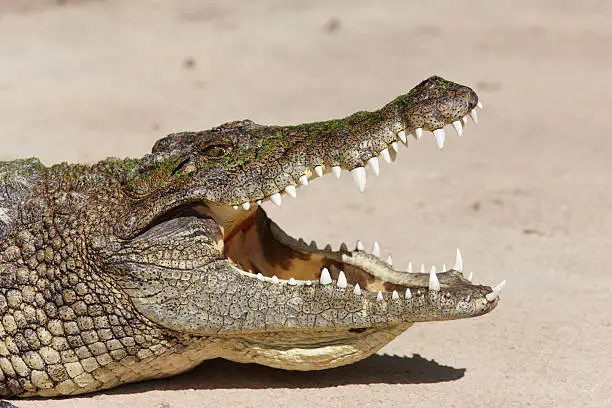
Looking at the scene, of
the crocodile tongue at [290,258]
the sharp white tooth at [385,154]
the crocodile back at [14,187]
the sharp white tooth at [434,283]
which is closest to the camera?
the sharp white tooth at [434,283]

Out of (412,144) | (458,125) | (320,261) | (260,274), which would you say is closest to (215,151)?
(260,274)

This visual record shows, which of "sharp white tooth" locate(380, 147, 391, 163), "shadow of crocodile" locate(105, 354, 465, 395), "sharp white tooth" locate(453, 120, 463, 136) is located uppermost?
"sharp white tooth" locate(453, 120, 463, 136)

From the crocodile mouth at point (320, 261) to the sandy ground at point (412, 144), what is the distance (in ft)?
1.79

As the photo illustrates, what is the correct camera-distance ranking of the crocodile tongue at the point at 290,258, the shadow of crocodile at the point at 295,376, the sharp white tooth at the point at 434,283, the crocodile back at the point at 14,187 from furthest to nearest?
1. the crocodile tongue at the point at 290,258
2. the shadow of crocodile at the point at 295,376
3. the crocodile back at the point at 14,187
4. the sharp white tooth at the point at 434,283

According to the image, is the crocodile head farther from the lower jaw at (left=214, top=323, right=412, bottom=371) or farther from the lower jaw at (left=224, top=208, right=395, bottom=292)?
the lower jaw at (left=224, top=208, right=395, bottom=292)

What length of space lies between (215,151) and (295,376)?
129cm

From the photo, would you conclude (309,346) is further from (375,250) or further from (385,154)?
(385,154)

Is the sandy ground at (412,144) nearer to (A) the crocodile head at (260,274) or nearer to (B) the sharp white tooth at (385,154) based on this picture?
(A) the crocodile head at (260,274)

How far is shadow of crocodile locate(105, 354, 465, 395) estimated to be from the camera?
5.36 m

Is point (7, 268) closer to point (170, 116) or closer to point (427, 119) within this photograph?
point (427, 119)

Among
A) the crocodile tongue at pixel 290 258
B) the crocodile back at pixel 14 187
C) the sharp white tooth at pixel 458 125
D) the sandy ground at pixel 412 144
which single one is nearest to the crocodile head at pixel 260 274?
the sharp white tooth at pixel 458 125

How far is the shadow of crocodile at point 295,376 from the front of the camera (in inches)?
211

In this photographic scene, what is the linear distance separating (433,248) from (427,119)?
2939mm

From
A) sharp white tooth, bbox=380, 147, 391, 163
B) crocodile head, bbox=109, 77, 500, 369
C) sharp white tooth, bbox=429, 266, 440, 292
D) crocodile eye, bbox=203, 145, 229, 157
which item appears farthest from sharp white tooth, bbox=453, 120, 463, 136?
crocodile eye, bbox=203, 145, 229, 157
